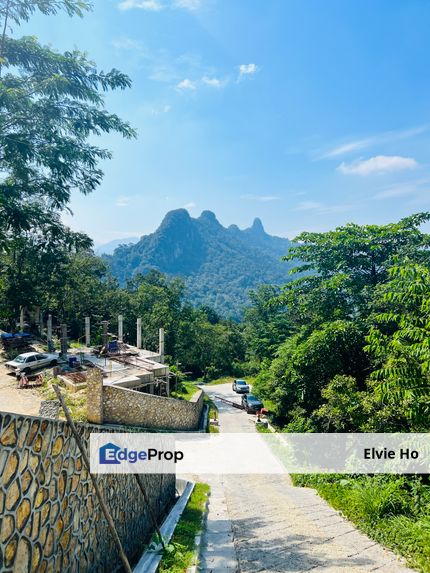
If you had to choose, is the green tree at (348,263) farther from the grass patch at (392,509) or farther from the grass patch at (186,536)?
the grass patch at (186,536)

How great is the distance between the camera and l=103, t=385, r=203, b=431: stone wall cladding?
1168 cm

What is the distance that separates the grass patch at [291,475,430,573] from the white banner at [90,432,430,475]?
598 millimetres

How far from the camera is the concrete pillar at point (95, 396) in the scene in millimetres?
11359

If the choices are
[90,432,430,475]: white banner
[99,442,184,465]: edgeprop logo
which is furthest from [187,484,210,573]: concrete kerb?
[99,442,184,465]: edgeprop logo

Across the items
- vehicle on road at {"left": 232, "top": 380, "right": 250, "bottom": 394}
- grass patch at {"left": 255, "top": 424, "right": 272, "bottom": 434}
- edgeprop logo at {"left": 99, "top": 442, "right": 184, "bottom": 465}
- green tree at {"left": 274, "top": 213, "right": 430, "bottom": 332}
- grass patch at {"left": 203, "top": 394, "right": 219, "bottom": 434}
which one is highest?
green tree at {"left": 274, "top": 213, "right": 430, "bottom": 332}

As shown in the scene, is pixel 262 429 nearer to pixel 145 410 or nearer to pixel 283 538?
pixel 145 410

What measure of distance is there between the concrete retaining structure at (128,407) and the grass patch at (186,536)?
3.60m

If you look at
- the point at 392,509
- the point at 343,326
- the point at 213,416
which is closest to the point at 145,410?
the point at 343,326

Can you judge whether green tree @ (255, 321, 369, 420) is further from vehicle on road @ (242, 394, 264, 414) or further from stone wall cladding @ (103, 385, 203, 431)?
vehicle on road @ (242, 394, 264, 414)

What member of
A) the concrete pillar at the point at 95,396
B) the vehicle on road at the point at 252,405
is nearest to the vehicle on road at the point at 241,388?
the vehicle on road at the point at 252,405

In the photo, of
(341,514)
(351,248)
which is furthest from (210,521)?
(351,248)

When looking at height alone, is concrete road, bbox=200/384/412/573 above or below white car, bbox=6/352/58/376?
below

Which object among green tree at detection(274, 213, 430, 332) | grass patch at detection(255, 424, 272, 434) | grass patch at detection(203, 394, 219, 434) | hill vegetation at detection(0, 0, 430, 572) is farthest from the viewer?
grass patch at detection(203, 394, 219, 434)

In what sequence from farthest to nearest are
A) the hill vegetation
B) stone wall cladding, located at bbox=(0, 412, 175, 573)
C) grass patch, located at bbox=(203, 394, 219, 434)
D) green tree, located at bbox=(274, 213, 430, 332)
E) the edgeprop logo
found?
grass patch, located at bbox=(203, 394, 219, 434) → green tree, located at bbox=(274, 213, 430, 332) → the hill vegetation → the edgeprop logo → stone wall cladding, located at bbox=(0, 412, 175, 573)
